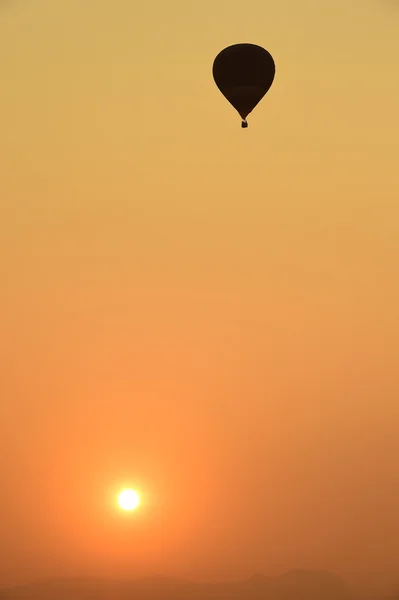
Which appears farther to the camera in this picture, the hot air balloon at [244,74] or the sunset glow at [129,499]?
the sunset glow at [129,499]

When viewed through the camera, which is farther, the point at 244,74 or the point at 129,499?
the point at 129,499

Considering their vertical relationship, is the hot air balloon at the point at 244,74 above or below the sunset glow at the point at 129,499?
above

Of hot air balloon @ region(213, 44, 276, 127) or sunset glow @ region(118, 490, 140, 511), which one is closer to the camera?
hot air balloon @ region(213, 44, 276, 127)

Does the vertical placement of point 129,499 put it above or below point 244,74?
below

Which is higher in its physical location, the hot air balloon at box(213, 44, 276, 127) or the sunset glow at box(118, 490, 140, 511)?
the hot air balloon at box(213, 44, 276, 127)

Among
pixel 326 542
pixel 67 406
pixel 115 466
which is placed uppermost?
pixel 67 406

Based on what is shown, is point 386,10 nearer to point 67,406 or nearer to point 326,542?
point 67,406

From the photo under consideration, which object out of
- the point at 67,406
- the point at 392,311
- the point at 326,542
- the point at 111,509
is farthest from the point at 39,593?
the point at 392,311

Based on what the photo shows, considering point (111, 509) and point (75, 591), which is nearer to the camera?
point (111, 509)
